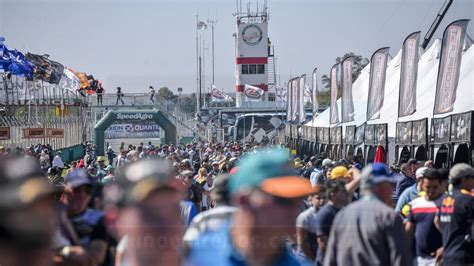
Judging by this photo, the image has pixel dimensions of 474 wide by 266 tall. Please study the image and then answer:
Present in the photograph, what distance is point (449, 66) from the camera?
2192 cm

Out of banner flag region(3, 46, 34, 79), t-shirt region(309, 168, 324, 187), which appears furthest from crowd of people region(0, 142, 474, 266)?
banner flag region(3, 46, 34, 79)

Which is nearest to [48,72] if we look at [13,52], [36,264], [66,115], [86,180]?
[66,115]

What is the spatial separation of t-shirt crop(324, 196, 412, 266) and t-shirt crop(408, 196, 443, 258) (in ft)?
10.1

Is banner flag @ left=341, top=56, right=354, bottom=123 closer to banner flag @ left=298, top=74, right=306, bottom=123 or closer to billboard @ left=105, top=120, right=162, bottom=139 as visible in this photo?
banner flag @ left=298, top=74, right=306, bottom=123

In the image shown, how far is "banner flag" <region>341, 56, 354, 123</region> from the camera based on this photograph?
33250mm

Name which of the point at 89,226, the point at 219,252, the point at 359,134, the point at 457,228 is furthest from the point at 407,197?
the point at 359,134

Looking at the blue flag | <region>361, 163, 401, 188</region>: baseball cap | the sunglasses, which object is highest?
the blue flag

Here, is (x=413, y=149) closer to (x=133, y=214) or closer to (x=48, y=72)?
(x=133, y=214)

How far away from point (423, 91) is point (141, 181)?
95.8 feet

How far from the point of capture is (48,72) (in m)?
52.2

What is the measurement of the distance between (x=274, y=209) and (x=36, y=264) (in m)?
0.92

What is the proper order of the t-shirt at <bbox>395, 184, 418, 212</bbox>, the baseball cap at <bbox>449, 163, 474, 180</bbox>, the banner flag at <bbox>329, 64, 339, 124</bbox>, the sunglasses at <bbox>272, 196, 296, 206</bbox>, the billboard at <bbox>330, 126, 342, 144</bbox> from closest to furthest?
the sunglasses at <bbox>272, 196, 296, 206</bbox> < the baseball cap at <bbox>449, 163, 474, 180</bbox> < the t-shirt at <bbox>395, 184, 418, 212</bbox> < the billboard at <bbox>330, 126, 342, 144</bbox> < the banner flag at <bbox>329, 64, 339, 124</bbox>

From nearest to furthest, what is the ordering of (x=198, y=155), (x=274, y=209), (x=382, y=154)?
(x=274, y=209)
(x=382, y=154)
(x=198, y=155)

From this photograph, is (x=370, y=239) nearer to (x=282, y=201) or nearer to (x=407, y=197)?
(x=282, y=201)
